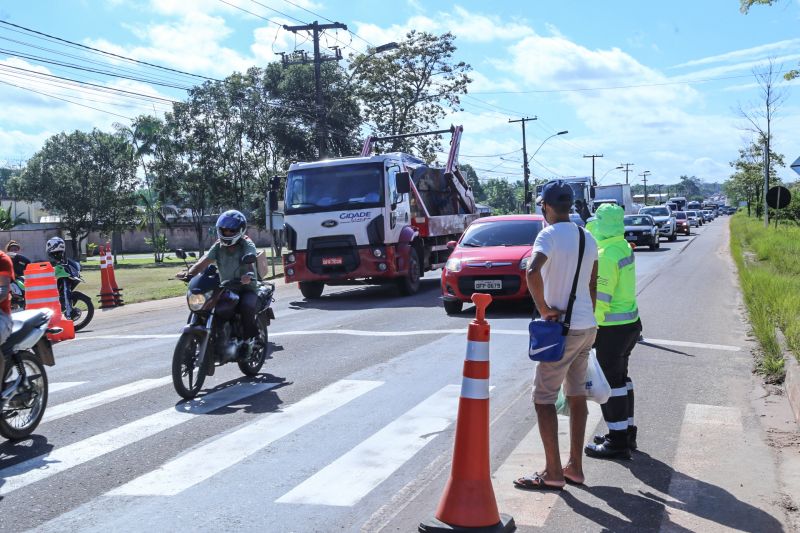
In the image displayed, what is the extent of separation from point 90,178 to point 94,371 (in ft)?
178

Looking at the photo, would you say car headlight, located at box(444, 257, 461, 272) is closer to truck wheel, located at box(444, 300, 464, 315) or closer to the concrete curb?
truck wheel, located at box(444, 300, 464, 315)

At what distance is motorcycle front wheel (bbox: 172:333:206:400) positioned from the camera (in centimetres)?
765

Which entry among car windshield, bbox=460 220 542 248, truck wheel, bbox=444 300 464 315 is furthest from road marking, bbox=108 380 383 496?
car windshield, bbox=460 220 542 248

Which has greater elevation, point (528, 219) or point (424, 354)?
point (528, 219)

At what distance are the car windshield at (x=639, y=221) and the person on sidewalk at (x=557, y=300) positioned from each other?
30.4 meters

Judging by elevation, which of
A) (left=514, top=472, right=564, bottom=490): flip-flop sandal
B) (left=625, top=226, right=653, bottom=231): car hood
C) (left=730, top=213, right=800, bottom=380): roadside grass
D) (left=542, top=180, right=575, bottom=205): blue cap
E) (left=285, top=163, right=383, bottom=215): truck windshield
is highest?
(left=285, top=163, right=383, bottom=215): truck windshield

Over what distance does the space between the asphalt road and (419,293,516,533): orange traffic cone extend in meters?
0.33

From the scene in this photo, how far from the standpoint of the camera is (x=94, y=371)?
976cm

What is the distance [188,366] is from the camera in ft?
25.8

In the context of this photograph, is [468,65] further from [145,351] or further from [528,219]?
[145,351]

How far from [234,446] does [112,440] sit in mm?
1047

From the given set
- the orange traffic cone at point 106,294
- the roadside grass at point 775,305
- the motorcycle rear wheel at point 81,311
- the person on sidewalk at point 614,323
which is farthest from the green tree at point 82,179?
the person on sidewalk at point 614,323

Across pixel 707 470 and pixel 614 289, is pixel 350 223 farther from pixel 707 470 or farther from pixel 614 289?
pixel 707 470

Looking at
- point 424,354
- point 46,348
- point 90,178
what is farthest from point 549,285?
point 90,178
